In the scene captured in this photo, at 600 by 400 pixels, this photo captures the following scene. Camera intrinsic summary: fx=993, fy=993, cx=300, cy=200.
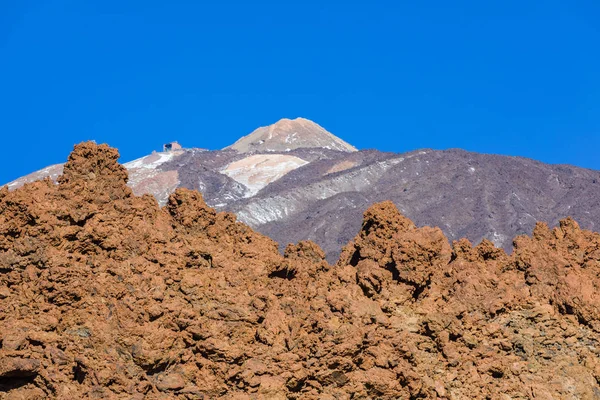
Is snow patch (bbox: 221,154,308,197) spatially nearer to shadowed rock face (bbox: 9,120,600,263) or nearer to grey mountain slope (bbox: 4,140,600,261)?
shadowed rock face (bbox: 9,120,600,263)

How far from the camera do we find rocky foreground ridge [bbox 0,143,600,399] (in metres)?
7.89

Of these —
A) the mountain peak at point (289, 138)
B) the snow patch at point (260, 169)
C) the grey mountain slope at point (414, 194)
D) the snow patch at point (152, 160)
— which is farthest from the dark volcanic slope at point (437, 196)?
the mountain peak at point (289, 138)

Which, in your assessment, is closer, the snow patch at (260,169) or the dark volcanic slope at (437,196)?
the dark volcanic slope at (437,196)

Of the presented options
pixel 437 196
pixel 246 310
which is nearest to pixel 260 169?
pixel 437 196

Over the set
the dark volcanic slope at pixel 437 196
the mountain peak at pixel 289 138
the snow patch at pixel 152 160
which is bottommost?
the dark volcanic slope at pixel 437 196

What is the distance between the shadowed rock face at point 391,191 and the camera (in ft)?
225

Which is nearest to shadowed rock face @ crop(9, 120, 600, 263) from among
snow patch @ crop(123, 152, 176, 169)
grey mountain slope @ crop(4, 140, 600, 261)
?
grey mountain slope @ crop(4, 140, 600, 261)

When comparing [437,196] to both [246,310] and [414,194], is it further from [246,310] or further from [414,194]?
[246,310]

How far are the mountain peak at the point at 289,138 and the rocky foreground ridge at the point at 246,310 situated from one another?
118714 mm

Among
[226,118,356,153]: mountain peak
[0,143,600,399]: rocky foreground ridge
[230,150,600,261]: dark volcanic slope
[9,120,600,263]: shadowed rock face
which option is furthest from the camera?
[226,118,356,153]: mountain peak

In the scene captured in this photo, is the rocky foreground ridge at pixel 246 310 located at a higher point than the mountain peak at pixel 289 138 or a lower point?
lower

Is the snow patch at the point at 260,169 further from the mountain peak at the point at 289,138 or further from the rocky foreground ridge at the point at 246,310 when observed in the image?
the rocky foreground ridge at the point at 246,310

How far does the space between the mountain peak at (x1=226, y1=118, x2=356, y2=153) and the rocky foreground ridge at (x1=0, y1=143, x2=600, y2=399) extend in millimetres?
118714

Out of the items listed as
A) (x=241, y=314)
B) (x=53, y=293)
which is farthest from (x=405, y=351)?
(x=53, y=293)
